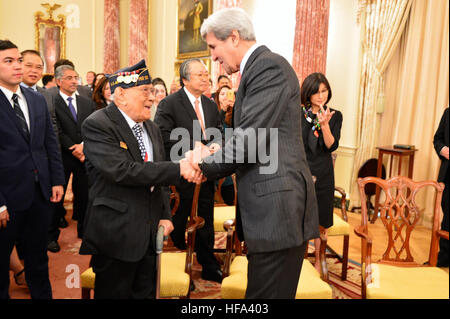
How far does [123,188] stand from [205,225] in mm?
1476

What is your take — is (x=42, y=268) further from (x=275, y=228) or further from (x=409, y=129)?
(x=409, y=129)

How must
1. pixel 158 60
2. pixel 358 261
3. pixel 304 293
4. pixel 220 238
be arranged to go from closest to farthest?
1. pixel 304 293
2. pixel 358 261
3. pixel 220 238
4. pixel 158 60

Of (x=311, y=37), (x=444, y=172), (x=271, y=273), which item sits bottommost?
(x=271, y=273)

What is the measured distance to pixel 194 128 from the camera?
11.4 feet

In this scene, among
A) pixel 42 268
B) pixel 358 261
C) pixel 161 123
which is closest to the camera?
pixel 42 268

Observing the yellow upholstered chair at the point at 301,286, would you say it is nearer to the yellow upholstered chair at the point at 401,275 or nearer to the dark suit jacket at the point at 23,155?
the yellow upholstered chair at the point at 401,275

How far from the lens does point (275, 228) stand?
164 cm

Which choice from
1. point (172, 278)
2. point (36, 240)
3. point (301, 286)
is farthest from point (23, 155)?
point (301, 286)

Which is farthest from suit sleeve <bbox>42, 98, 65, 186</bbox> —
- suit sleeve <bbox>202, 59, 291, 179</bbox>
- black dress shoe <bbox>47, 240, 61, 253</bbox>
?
suit sleeve <bbox>202, 59, 291, 179</bbox>

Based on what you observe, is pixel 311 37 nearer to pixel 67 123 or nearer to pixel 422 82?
pixel 422 82

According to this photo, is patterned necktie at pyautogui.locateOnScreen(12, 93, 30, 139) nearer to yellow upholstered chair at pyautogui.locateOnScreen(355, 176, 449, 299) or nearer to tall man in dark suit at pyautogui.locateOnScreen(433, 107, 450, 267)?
yellow upholstered chair at pyautogui.locateOnScreen(355, 176, 449, 299)

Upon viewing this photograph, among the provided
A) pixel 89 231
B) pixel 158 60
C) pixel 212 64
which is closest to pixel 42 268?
pixel 89 231

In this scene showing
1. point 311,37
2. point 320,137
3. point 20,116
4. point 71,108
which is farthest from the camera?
point 311,37

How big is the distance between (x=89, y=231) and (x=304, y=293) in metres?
1.19
